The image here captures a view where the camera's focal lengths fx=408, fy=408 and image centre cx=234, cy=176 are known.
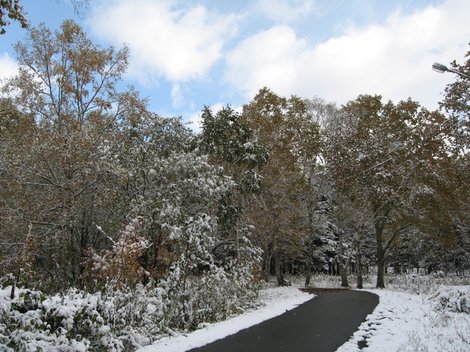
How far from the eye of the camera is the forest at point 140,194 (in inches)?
362

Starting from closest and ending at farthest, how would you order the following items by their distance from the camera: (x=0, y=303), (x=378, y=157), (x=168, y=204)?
(x=0, y=303)
(x=168, y=204)
(x=378, y=157)

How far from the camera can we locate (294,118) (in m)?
30.8

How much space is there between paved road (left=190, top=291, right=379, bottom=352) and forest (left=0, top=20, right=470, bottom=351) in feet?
5.89

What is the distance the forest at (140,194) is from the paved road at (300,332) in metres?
1.79

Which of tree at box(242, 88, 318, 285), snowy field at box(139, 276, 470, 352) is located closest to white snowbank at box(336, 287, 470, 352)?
snowy field at box(139, 276, 470, 352)

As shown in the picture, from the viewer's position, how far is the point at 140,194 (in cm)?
1772

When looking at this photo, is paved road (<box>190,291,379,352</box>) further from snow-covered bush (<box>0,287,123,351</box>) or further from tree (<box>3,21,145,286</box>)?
tree (<box>3,21,145,286</box>)

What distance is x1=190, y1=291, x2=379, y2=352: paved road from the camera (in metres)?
8.34

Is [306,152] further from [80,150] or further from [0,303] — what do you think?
[0,303]

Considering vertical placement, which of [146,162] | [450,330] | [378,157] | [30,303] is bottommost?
[450,330]

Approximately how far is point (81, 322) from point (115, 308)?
1.73 meters

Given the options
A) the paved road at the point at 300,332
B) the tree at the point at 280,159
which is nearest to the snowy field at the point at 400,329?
the paved road at the point at 300,332

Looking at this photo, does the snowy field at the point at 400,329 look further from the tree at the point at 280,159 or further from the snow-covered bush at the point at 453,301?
the tree at the point at 280,159

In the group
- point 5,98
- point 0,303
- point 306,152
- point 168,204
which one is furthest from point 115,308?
point 306,152
